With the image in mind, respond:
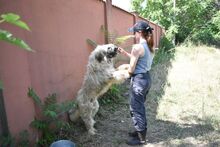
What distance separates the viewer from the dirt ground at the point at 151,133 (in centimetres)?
518

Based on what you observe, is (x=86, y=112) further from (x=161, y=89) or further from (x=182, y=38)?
(x=182, y=38)

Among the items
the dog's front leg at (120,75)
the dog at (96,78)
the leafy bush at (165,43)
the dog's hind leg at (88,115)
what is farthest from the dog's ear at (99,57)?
the leafy bush at (165,43)

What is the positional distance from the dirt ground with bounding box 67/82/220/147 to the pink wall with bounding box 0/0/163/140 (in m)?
0.79

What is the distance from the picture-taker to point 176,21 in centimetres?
2502

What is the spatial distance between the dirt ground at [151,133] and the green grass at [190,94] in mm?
294

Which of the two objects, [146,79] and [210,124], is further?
[210,124]

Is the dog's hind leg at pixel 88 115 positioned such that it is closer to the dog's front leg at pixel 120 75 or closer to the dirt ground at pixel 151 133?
the dirt ground at pixel 151 133

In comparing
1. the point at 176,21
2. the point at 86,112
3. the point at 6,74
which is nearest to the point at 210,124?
the point at 86,112

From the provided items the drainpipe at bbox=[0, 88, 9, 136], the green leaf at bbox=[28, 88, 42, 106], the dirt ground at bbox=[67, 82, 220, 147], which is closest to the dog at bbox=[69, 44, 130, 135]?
the dirt ground at bbox=[67, 82, 220, 147]

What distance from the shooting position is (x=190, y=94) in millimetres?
8266

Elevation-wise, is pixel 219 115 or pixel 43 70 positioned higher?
pixel 43 70

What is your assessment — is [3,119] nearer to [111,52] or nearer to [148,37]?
[111,52]

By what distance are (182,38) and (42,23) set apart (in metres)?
22.3

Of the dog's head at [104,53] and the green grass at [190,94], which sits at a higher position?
the dog's head at [104,53]
